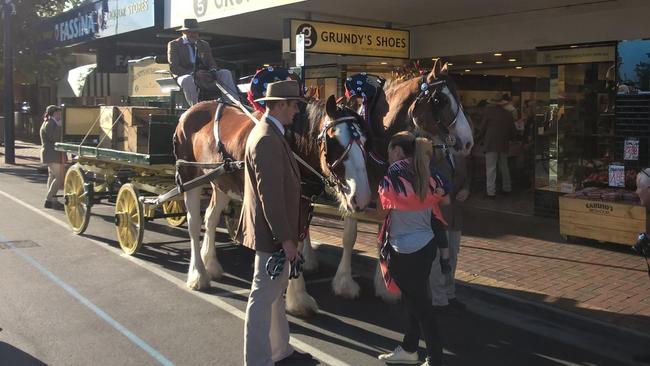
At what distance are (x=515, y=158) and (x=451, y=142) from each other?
28.6 feet

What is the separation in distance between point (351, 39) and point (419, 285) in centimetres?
635

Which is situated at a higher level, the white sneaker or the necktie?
the necktie

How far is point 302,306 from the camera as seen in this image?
5875 mm

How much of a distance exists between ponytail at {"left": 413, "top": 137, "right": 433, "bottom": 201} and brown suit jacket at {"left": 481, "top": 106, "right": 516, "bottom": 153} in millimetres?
8798

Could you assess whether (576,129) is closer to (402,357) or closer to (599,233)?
(599,233)

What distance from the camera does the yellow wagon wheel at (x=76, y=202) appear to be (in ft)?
31.2

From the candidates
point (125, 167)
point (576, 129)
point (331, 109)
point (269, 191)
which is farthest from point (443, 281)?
point (125, 167)

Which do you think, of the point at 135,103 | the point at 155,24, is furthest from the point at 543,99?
the point at 135,103

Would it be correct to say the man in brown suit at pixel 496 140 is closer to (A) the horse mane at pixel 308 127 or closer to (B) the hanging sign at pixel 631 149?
(B) the hanging sign at pixel 631 149

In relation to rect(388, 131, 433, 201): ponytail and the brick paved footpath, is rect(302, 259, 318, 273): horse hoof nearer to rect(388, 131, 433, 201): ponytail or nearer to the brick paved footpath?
the brick paved footpath

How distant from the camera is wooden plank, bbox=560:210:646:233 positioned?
805cm

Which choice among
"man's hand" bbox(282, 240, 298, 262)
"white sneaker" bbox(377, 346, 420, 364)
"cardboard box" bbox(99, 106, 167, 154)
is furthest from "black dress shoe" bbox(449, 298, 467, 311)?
"cardboard box" bbox(99, 106, 167, 154)

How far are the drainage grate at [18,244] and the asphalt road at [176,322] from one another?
0.34m

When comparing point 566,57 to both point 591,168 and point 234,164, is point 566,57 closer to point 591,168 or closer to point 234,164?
point 591,168
